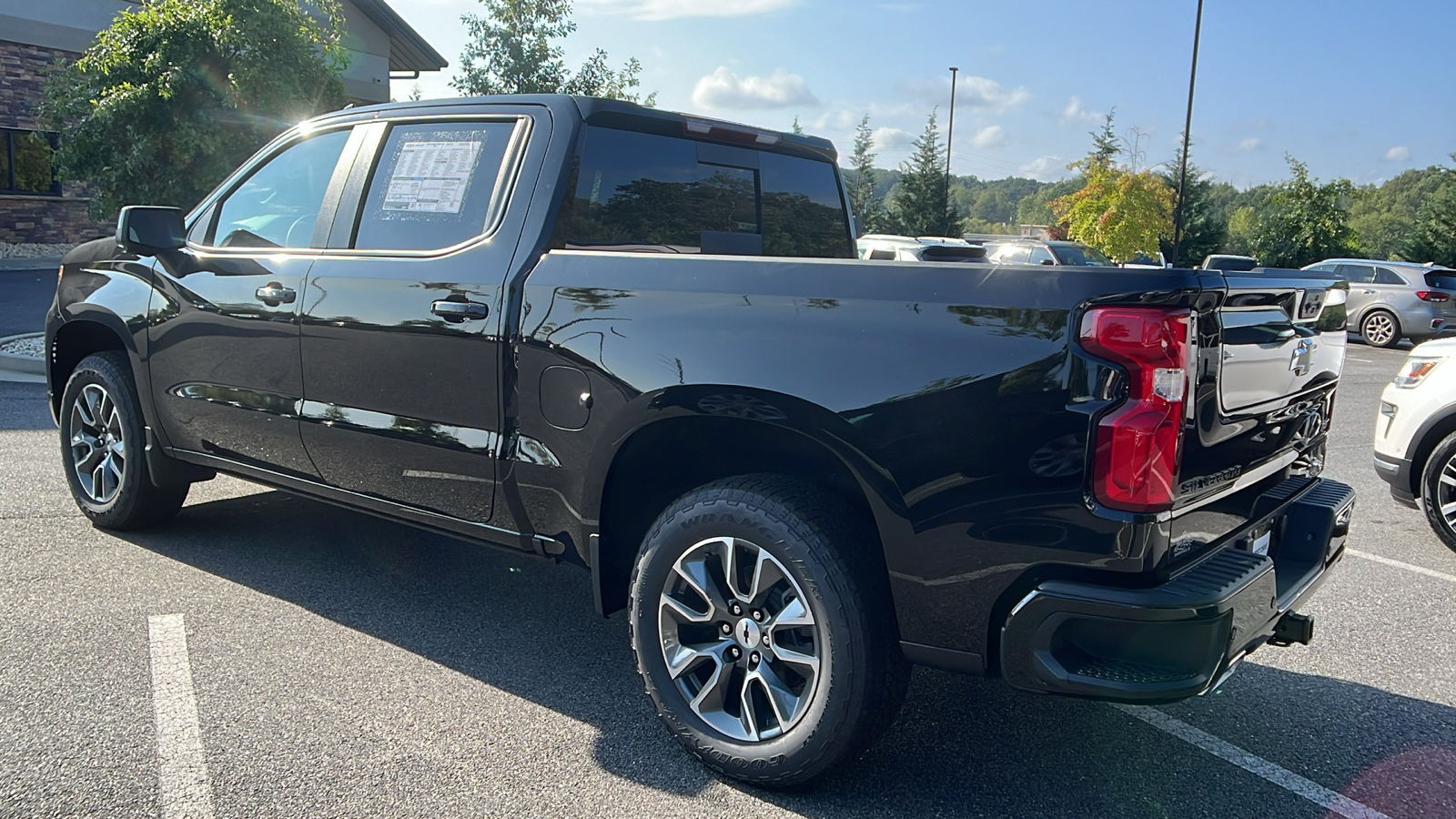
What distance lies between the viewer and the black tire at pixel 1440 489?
17.9 ft

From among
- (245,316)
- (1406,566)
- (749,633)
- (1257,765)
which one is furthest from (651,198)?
(1406,566)

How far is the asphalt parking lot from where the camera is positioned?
2816 millimetres

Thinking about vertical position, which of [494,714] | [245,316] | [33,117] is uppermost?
[33,117]

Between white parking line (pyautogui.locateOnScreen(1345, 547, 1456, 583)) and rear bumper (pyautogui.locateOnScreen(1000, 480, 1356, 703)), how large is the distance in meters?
3.31

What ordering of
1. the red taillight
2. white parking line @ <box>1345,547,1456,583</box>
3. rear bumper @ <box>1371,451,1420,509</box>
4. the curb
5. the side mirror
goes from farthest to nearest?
the curb, rear bumper @ <box>1371,451,1420,509</box>, white parking line @ <box>1345,547,1456,583</box>, the side mirror, the red taillight

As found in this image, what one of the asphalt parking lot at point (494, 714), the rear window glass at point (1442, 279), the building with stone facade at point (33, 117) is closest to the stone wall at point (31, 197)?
the building with stone facade at point (33, 117)

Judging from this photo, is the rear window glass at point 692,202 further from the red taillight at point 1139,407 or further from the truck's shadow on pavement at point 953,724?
the red taillight at point 1139,407

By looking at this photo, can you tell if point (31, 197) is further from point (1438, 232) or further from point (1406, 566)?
point (1438, 232)

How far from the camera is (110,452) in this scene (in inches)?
192

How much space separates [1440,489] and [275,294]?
18.7 ft

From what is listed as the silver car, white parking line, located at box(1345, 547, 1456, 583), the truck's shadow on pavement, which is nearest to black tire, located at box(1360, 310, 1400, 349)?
the silver car

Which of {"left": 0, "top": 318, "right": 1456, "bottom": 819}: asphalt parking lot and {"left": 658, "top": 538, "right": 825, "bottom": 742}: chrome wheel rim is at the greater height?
{"left": 658, "top": 538, "right": 825, "bottom": 742}: chrome wheel rim

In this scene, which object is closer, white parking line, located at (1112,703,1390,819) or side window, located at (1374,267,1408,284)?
white parking line, located at (1112,703,1390,819)

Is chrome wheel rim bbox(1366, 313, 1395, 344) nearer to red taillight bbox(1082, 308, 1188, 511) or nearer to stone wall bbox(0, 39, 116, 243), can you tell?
red taillight bbox(1082, 308, 1188, 511)
